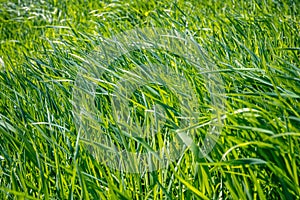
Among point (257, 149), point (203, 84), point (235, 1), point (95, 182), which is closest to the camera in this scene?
point (257, 149)

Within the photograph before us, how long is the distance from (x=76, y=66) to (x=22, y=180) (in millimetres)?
904

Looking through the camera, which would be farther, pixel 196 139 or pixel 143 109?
pixel 143 109

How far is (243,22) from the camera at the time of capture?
260 cm

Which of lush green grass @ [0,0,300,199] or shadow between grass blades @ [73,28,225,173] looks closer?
lush green grass @ [0,0,300,199]

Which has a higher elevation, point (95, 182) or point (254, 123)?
point (254, 123)

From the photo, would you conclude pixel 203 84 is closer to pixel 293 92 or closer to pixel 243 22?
pixel 293 92

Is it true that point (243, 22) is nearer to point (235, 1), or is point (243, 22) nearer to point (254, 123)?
point (235, 1)

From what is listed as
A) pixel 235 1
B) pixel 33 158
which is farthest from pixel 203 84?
pixel 235 1

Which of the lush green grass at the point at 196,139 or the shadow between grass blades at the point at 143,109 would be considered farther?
the shadow between grass blades at the point at 143,109

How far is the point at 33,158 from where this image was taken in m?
1.36

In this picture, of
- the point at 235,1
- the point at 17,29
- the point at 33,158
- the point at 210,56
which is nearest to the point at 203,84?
the point at 210,56

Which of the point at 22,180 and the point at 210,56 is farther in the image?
the point at 210,56

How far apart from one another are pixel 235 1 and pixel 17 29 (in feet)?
6.50

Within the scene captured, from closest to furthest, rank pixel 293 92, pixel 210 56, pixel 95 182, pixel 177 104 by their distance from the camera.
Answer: pixel 95 182 → pixel 293 92 → pixel 177 104 → pixel 210 56
